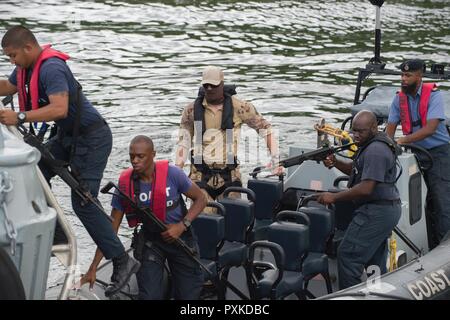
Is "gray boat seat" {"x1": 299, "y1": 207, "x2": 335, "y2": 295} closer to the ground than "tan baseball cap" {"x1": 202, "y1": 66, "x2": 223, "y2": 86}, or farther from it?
closer to the ground

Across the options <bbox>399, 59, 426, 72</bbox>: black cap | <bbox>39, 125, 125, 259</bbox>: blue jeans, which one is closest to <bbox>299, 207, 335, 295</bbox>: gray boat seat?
<bbox>39, 125, 125, 259</bbox>: blue jeans

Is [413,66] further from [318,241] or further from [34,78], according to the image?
[34,78]

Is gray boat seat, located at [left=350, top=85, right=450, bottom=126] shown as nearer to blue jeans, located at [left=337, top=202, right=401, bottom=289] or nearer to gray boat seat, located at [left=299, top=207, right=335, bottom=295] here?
gray boat seat, located at [left=299, top=207, right=335, bottom=295]

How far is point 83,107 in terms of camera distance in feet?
22.5

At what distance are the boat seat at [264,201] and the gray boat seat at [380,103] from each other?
45.3 inches

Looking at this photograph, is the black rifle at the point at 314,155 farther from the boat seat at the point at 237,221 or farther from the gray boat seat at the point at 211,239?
the gray boat seat at the point at 211,239

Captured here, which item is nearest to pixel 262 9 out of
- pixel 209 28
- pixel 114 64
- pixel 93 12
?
pixel 209 28

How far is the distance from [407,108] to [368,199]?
143 cm

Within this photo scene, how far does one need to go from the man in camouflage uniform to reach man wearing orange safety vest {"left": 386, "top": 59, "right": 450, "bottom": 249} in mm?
1117

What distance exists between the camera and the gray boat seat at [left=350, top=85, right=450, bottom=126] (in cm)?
918

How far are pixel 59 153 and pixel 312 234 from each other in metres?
1.90

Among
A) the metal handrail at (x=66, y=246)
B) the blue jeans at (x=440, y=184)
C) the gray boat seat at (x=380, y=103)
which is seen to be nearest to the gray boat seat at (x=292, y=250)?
the blue jeans at (x=440, y=184)

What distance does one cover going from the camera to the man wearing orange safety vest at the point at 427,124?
28.0 feet
